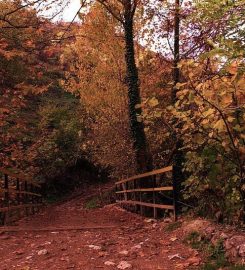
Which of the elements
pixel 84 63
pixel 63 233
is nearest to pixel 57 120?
pixel 84 63

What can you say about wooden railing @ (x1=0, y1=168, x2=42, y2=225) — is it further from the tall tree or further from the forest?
the tall tree

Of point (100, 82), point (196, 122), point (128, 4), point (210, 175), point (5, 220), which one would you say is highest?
point (128, 4)

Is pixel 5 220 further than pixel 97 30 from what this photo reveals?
No

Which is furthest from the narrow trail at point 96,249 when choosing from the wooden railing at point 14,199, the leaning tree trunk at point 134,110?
the leaning tree trunk at point 134,110

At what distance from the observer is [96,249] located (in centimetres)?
614

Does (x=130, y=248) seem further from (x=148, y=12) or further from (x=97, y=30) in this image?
(x=97, y=30)

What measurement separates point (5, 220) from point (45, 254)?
452 cm

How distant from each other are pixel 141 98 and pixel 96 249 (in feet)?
21.4

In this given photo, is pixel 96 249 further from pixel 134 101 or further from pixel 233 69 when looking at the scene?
pixel 134 101

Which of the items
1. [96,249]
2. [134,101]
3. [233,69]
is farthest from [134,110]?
[233,69]

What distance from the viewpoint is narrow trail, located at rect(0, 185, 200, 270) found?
17.4 feet

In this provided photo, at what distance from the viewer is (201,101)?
15.9 ft

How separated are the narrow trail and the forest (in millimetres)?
983

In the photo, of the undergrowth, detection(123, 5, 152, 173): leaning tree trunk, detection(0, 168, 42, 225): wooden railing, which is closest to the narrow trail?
the undergrowth
